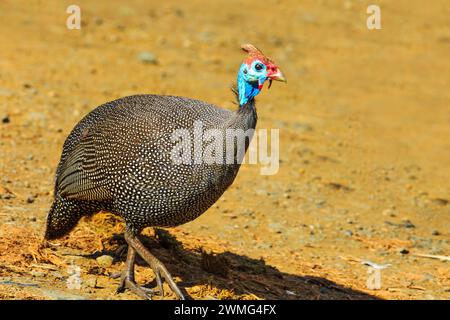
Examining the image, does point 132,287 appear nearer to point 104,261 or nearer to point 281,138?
point 104,261

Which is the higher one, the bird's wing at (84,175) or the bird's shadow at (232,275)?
the bird's wing at (84,175)

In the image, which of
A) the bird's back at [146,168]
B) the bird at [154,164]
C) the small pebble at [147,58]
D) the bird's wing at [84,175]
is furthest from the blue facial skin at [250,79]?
the small pebble at [147,58]

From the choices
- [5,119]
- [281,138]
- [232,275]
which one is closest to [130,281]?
[232,275]

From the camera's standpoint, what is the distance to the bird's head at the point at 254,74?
4.48 meters

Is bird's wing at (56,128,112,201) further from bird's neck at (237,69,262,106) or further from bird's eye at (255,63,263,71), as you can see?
bird's eye at (255,63,263,71)

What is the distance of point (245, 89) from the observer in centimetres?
452

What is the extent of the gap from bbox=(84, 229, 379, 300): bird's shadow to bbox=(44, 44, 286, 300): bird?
37cm

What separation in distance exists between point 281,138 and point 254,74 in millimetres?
4087

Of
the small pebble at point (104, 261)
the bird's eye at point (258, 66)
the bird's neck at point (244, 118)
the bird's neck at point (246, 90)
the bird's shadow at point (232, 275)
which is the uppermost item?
the bird's eye at point (258, 66)

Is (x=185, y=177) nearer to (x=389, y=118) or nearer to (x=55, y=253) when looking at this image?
(x=55, y=253)

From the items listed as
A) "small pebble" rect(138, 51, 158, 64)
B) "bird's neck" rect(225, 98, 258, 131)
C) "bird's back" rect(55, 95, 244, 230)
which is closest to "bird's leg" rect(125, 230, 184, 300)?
"bird's back" rect(55, 95, 244, 230)

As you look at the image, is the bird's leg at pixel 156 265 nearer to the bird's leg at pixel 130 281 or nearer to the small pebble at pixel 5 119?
the bird's leg at pixel 130 281

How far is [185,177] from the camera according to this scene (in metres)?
4.43

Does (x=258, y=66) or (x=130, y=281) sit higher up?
(x=258, y=66)
